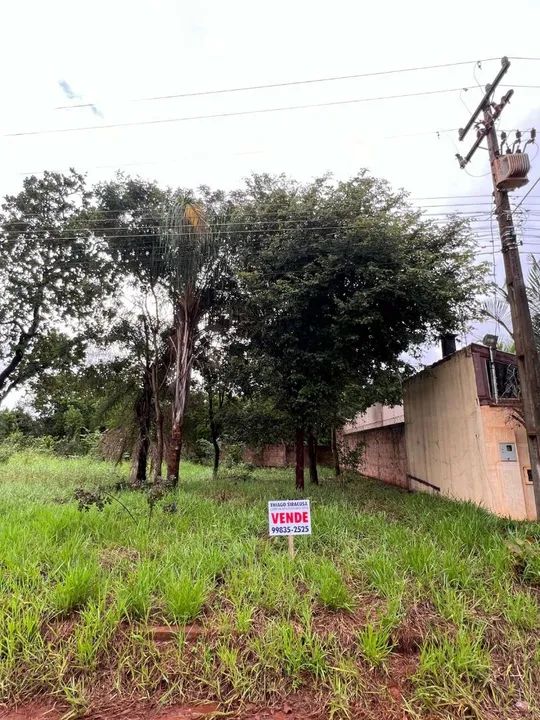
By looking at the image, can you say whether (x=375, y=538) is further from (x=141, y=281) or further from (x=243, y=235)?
(x=141, y=281)

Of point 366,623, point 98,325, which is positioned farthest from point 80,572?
point 98,325

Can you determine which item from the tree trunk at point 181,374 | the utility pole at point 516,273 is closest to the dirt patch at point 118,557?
the tree trunk at point 181,374

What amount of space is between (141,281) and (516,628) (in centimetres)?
975

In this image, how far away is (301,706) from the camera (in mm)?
2439

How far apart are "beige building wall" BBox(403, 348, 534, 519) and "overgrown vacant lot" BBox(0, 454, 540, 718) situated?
2.70 m

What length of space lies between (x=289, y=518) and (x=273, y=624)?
1.01m

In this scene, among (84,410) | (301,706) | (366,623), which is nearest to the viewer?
(301,706)

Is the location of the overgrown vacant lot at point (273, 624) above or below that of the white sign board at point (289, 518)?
below

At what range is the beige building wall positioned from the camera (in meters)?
6.74

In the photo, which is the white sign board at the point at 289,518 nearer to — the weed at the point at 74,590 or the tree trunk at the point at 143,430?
the weed at the point at 74,590

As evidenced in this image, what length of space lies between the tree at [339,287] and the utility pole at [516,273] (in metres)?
1.87

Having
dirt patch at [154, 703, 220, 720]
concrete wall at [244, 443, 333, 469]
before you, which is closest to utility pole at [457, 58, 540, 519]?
dirt patch at [154, 703, 220, 720]

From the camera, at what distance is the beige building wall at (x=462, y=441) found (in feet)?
22.1

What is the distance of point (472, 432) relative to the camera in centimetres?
741
